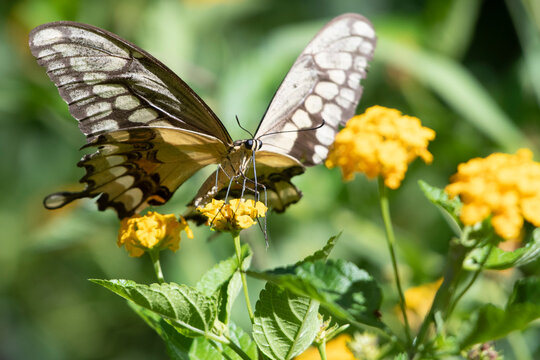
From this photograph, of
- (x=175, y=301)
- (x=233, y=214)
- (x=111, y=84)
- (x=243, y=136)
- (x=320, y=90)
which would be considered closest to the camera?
(x=175, y=301)

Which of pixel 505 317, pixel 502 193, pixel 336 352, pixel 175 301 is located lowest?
pixel 336 352

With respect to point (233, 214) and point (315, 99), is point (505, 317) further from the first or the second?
point (315, 99)

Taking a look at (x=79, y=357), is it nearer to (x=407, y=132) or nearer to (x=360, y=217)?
(x=360, y=217)

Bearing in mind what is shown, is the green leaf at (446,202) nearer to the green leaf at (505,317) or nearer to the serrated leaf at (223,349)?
the green leaf at (505,317)

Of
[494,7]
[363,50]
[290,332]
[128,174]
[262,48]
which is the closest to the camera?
[290,332]

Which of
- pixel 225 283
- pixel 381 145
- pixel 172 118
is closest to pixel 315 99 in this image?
pixel 172 118

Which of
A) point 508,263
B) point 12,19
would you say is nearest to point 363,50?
point 508,263

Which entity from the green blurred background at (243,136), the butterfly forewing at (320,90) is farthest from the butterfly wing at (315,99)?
the green blurred background at (243,136)

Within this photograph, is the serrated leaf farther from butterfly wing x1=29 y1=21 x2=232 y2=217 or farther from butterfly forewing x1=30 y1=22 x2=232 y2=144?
butterfly forewing x1=30 y1=22 x2=232 y2=144
